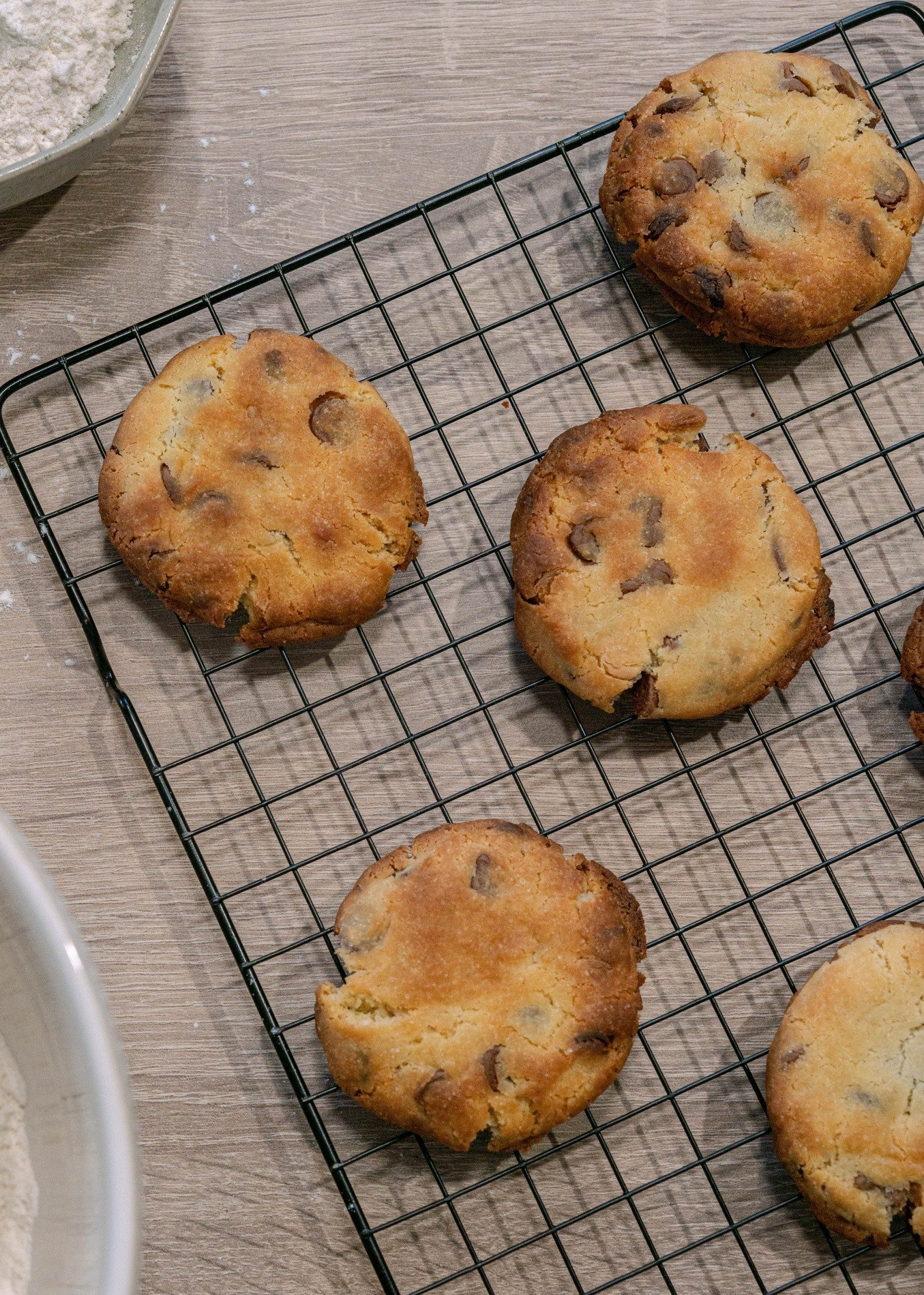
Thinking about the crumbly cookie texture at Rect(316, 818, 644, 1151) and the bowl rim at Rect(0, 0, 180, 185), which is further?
the bowl rim at Rect(0, 0, 180, 185)

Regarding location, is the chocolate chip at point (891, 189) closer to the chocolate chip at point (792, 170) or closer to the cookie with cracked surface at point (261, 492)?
the chocolate chip at point (792, 170)

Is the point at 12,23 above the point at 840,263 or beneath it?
above

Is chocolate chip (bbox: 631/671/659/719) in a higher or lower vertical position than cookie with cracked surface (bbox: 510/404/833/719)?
lower

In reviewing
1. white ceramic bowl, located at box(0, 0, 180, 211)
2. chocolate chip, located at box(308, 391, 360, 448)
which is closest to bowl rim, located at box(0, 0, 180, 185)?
white ceramic bowl, located at box(0, 0, 180, 211)

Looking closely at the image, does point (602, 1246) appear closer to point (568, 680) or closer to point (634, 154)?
point (568, 680)

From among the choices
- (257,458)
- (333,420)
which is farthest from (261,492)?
(333,420)

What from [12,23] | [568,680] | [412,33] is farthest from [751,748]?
[12,23]

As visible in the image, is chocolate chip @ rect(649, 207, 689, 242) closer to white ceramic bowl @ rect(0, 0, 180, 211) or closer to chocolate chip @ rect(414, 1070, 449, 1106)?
white ceramic bowl @ rect(0, 0, 180, 211)

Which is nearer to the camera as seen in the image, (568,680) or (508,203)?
(568,680)
